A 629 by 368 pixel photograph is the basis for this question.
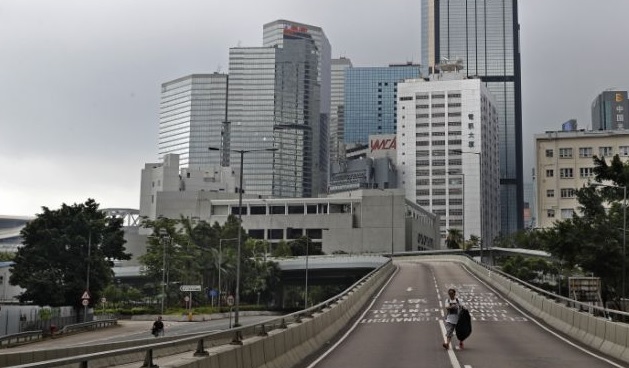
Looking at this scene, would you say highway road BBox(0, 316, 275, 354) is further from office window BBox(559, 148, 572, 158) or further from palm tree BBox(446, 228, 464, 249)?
palm tree BBox(446, 228, 464, 249)

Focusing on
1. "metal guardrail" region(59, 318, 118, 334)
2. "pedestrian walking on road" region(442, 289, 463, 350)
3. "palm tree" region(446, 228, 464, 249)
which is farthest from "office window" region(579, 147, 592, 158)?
"pedestrian walking on road" region(442, 289, 463, 350)

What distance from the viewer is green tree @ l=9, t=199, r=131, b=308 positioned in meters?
69.9

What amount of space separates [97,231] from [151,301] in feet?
93.7

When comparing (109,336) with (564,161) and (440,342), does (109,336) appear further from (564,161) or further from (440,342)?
(564,161)

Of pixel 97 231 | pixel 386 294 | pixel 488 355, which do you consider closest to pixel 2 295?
pixel 97 231

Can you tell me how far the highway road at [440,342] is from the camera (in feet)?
62.4

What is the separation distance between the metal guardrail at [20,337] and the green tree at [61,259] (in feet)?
48.0

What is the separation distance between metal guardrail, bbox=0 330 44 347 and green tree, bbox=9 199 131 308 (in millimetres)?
14625

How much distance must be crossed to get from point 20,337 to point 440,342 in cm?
3741

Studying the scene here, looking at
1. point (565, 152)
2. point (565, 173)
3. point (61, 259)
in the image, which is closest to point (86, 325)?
point (61, 259)

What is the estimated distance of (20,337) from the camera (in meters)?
52.5

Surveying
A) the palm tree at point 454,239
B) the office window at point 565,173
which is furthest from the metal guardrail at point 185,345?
the palm tree at point 454,239

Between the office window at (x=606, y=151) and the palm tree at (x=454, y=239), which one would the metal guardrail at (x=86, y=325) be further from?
the palm tree at (x=454, y=239)

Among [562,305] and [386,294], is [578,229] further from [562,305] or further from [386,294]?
[562,305]
